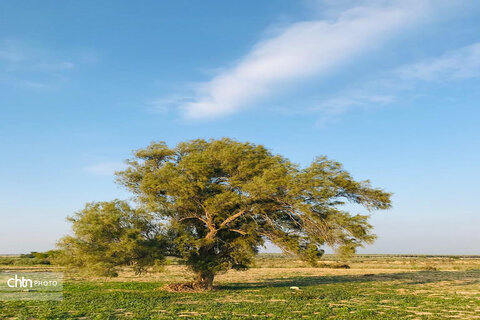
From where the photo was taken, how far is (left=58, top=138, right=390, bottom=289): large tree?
30.8 metres

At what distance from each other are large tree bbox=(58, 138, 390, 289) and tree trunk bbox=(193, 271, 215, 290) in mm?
83

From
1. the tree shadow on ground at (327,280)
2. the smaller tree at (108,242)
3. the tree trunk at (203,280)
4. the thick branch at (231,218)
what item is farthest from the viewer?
the tree shadow on ground at (327,280)

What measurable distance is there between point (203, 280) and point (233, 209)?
21.2ft

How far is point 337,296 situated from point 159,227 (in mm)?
14512

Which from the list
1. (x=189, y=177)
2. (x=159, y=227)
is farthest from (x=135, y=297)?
(x=189, y=177)

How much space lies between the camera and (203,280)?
3400 centimetres

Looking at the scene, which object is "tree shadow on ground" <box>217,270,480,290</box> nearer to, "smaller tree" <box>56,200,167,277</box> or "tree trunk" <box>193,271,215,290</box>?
"tree trunk" <box>193,271,215,290</box>

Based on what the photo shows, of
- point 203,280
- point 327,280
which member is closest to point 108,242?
point 203,280

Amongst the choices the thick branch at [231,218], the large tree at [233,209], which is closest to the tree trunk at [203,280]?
the large tree at [233,209]

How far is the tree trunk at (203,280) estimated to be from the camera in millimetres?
33750

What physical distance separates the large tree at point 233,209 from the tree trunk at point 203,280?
83 millimetres

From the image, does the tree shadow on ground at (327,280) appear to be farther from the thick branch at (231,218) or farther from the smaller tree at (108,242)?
the smaller tree at (108,242)

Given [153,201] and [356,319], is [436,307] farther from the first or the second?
[153,201]

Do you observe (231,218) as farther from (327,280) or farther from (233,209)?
(327,280)
